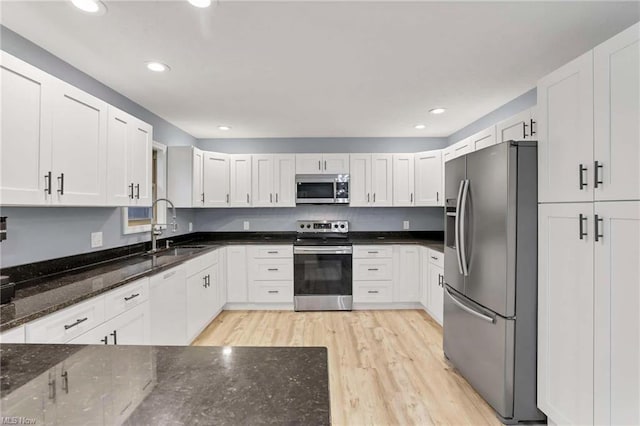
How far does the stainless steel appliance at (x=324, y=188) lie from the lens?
431cm

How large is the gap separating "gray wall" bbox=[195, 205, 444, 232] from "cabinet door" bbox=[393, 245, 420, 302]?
27.3 inches

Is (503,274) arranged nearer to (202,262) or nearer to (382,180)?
(382,180)

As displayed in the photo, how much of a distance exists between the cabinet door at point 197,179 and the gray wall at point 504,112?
11.4 ft

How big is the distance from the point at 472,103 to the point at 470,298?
198 cm

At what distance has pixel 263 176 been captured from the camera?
14.3 ft

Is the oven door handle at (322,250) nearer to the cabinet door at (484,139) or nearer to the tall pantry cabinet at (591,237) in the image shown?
the cabinet door at (484,139)

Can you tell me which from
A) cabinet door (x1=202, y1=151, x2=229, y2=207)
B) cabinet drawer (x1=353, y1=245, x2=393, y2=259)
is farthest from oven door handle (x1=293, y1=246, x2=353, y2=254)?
cabinet door (x1=202, y1=151, x2=229, y2=207)

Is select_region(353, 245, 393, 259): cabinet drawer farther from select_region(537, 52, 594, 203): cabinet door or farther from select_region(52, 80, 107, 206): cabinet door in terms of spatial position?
select_region(52, 80, 107, 206): cabinet door

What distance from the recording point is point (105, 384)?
718 millimetres

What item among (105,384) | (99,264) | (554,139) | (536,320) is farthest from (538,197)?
(99,264)

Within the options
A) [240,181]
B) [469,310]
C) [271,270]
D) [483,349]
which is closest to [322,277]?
[271,270]

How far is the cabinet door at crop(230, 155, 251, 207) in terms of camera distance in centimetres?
437

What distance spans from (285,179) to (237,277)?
4.91 feet

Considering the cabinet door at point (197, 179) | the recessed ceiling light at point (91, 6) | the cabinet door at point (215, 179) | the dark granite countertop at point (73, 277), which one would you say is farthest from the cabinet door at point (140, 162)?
the cabinet door at point (215, 179)
